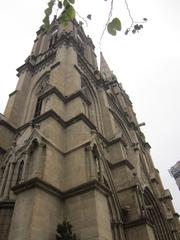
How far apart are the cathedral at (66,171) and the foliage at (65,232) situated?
0.23m

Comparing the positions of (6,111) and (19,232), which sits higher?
(6,111)

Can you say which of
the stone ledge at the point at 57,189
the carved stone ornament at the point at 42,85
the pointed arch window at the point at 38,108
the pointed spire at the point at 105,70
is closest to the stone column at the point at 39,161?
the stone ledge at the point at 57,189

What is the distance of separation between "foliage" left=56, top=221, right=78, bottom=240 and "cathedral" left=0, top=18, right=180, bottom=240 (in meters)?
0.23

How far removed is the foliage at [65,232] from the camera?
585cm

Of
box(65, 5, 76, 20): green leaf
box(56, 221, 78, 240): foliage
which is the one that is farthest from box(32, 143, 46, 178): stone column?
box(65, 5, 76, 20): green leaf

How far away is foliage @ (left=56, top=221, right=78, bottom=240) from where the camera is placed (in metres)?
5.85

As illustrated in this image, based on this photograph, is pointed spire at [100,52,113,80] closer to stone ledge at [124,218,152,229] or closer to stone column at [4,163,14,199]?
stone column at [4,163,14,199]

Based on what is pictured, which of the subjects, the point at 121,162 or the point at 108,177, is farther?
the point at 121,162

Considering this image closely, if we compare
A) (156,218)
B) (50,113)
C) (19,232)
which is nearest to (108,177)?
(50,113)

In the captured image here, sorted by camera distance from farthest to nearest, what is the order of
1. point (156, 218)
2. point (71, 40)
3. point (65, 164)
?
point (71, 40)
point (156, 218)
point (65, 164)

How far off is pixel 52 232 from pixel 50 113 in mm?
4892

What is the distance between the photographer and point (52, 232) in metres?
6.23

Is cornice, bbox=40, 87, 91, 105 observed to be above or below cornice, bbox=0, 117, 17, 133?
above

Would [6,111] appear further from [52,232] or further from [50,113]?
[52,232]
